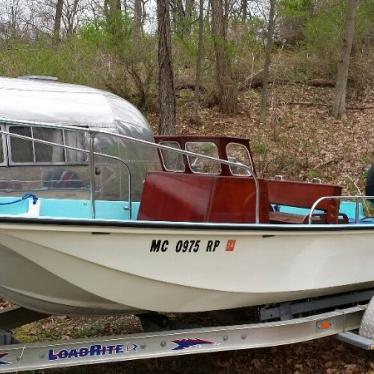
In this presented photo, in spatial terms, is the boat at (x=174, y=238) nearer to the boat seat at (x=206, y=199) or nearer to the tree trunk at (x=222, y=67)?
the boat seat at (x=206, y=199)

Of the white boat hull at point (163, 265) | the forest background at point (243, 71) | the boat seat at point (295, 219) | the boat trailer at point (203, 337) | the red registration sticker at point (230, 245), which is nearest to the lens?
the white boat hull at point (163, 265)

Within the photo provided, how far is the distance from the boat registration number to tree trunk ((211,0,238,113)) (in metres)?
11.5

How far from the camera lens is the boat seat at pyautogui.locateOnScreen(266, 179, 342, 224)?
5.03 m

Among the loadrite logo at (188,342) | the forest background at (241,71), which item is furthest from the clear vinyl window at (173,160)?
the forest background at (241,71)

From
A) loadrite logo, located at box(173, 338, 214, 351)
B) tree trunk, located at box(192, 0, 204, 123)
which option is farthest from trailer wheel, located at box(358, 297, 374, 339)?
tree trunk, located at box(192, 0, 204, 123)

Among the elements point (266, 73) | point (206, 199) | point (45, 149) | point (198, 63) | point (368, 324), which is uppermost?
point (198, 63)

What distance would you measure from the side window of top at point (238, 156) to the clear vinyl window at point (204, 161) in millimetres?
115

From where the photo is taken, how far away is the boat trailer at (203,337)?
12.8 feet

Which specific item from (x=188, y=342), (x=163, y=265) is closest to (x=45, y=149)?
(x=163, y=265)

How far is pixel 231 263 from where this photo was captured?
427 cm

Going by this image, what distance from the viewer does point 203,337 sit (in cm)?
424

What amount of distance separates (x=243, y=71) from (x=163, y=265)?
1350 cm

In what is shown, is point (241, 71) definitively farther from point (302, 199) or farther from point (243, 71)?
point (302, 199)

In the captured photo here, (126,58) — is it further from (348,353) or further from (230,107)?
(348,353)
